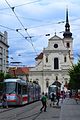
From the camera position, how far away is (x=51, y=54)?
151250 mm

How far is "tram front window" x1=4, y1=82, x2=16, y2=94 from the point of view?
46.0 meters

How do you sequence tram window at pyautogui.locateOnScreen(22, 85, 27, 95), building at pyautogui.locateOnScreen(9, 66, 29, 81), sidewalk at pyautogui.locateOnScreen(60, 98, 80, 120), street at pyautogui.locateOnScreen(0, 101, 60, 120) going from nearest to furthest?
street at pyautogui.locateOnScreen(0, 101, 60, 120) < sidewalk at pyautogui.locateOnScreen(60, 98, 80, 120) < tram window at pyautogui.locateOnScreen(22, 85, 27, 95) < building at pyautogui.locateOnScreen(9, 66, 29, 81)

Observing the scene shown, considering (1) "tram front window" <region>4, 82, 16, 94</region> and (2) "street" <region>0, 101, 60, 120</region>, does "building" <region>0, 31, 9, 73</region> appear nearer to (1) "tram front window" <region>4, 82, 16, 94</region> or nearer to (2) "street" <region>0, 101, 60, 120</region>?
(1) "tram front window" <region>4, 82, 16, 94</region>

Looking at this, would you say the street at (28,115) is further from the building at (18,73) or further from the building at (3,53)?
the building at (3,53)

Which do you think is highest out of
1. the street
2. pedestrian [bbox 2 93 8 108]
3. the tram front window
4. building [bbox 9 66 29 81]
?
building [bbox 9 66 29 81]

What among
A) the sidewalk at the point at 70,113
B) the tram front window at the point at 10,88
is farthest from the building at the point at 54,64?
the sidewalk at the point at 70,113

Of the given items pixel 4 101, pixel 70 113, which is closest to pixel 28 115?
pixel 70 113

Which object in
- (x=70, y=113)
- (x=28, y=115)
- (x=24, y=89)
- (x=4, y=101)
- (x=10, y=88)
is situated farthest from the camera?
(x=24, y=89)

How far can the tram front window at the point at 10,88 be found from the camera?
46.0 meters

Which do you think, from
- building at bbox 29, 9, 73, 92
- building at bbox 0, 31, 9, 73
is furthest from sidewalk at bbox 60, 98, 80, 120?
building at bbox 29, 9, 73, 92

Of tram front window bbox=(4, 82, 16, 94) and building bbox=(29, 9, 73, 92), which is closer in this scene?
tram front window bbox=(4, 82, 16, 94)

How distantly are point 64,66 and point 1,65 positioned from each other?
34.2 meters

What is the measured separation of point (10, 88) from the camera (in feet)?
152

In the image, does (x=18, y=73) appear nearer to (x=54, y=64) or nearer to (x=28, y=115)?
(x=54, y=64)
